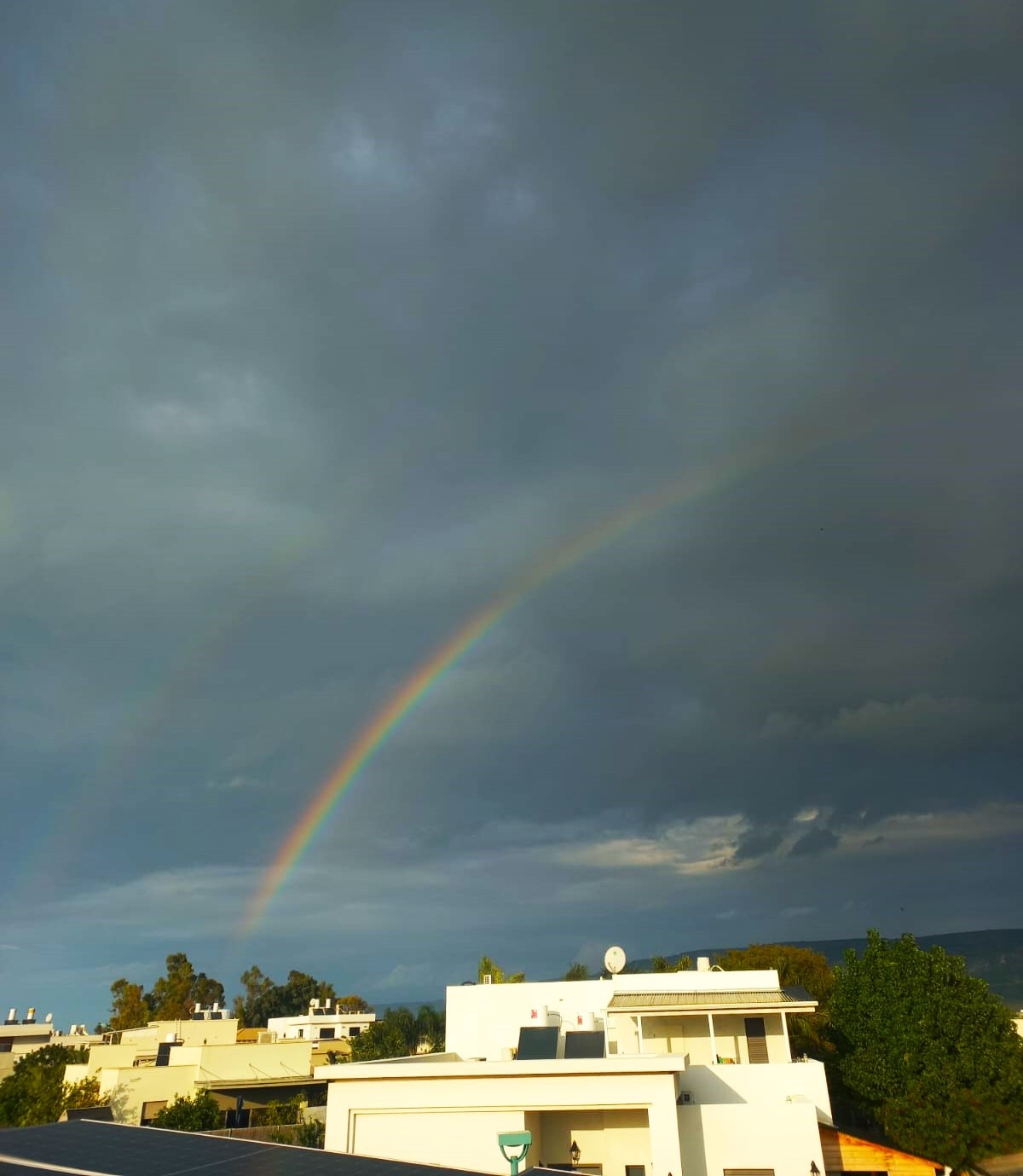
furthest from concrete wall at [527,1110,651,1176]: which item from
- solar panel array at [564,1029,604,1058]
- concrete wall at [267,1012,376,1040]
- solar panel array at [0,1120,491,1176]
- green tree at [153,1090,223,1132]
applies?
concrete wall at [267,1012,376,1040]

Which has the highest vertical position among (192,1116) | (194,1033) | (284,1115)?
(194,1033)

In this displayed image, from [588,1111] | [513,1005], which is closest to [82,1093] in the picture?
[513,1005]

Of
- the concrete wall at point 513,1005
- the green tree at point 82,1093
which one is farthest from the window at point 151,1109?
the concrete wall at point 513,1005

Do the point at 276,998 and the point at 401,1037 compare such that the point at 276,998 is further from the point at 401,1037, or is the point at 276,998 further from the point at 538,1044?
the point at 538,1044

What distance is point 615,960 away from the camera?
4206cm

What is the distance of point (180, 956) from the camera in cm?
13438

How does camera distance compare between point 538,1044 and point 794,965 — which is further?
point 794,965

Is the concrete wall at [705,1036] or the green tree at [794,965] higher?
the green tree at [794,965]

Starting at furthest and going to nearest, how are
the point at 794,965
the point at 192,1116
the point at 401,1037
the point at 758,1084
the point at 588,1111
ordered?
the point at 794,965, the point at 401,1037, the point at 192,1116, the point at 758,1084, the point at 588,1111

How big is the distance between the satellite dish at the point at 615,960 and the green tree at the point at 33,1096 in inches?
1224

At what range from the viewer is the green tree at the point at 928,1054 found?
38.3 metres

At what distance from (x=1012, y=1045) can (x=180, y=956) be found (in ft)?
408

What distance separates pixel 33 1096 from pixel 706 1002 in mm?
41503

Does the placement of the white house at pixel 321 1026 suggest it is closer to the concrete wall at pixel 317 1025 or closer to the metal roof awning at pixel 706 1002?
the concrete wall at pixel 317 1025
